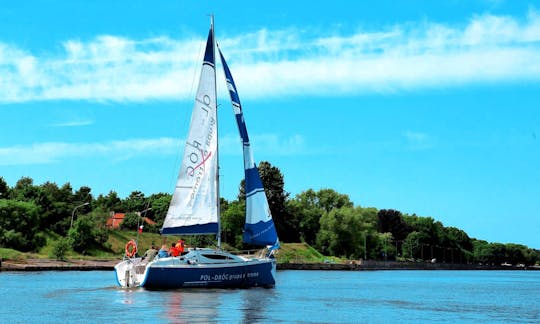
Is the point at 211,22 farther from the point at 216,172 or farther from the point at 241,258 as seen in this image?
the point at 241,258

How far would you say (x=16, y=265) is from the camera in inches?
3794

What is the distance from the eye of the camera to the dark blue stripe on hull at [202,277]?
5025 cm

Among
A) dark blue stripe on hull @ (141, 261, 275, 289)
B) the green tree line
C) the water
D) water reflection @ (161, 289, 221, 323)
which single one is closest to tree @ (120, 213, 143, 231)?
the green tree line

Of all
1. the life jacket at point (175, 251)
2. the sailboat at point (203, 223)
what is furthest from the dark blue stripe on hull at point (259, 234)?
the life jacket at point (175, 251)

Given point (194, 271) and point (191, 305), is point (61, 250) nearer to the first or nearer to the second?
point (194, 271)

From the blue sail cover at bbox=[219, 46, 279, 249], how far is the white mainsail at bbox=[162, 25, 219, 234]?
2859 millimetres

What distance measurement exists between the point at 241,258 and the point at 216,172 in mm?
6350

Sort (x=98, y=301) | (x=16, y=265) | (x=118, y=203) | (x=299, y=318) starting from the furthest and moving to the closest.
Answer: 1. (x=118, y=203)
2. (x=16, y=265)
3. (x=98, y=301)
4. (x=299, y=318)

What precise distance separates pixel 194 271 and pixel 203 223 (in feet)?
13.0

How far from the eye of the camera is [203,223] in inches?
2101

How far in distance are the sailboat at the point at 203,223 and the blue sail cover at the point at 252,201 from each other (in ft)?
0.24

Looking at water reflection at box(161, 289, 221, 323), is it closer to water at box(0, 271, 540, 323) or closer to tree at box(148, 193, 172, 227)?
water at box(0, 271, 540, 323)

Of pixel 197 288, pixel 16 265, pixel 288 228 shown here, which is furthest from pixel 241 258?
pixel 288 228

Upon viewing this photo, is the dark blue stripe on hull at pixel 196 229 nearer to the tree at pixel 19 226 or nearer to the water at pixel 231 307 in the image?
the water at pixel 231 307
